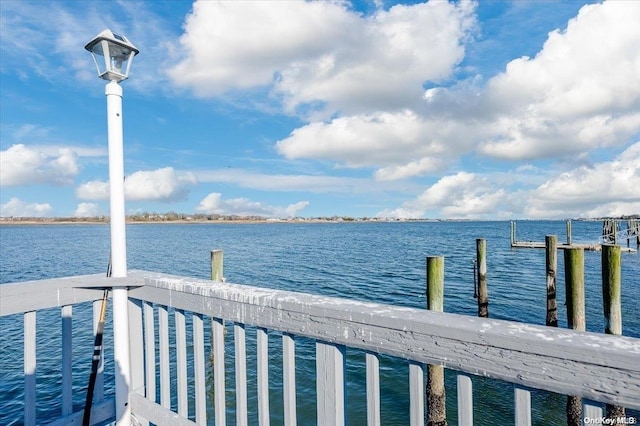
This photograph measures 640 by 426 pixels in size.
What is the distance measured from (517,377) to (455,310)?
11451 millimetres

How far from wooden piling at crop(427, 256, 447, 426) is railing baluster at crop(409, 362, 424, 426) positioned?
441cm

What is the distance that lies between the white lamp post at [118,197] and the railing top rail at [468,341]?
79 cm

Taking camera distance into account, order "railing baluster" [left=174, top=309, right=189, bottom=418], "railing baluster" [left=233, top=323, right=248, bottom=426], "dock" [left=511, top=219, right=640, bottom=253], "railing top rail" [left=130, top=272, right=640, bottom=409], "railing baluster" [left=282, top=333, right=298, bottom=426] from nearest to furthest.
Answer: "railing top rail" [left=130, top=272, right=640, bottom=409], "railing baluster" [left=282, top=333, right=298, bottom=426], "railing baluster" [left=233, top=323, right=248, bottom=426], "railing baluster" [left=174, top=309, right=189, bottom=418], "dock" [left=511, top=219, right=640, bottom=253]

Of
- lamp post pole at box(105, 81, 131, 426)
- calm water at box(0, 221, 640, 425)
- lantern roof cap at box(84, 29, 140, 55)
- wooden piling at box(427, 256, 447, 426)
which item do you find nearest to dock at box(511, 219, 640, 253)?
calm water at box(0, 221, 640, 425)

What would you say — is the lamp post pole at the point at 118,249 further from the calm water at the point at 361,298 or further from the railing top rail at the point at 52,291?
the calm water at the point at 361,298

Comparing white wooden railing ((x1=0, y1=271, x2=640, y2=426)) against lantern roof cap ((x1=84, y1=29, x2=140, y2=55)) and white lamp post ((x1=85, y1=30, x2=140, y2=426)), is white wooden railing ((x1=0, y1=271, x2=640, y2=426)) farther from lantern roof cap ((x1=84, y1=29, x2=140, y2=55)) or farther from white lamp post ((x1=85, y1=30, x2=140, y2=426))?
lantern roof cap ((x1=84, y1=29, x2=140, y2=55))

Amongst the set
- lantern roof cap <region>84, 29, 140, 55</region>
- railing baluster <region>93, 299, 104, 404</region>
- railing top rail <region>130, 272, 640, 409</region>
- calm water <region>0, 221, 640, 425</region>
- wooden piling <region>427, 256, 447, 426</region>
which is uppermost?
lantern roof cap <region>84, 29, 140, 55</region>

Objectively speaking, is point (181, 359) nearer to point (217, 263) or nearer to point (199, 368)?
point (199, 368)

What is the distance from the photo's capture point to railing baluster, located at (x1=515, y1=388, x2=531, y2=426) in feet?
3.65

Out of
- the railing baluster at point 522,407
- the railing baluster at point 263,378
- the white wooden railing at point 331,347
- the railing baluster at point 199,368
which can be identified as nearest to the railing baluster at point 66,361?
the white wooden railing at point 331,347

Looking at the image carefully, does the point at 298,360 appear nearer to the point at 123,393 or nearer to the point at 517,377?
the point at 123,393

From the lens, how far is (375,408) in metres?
1.41

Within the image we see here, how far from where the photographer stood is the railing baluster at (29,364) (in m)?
1.95

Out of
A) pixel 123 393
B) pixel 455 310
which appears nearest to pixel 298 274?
pixel 455 310
